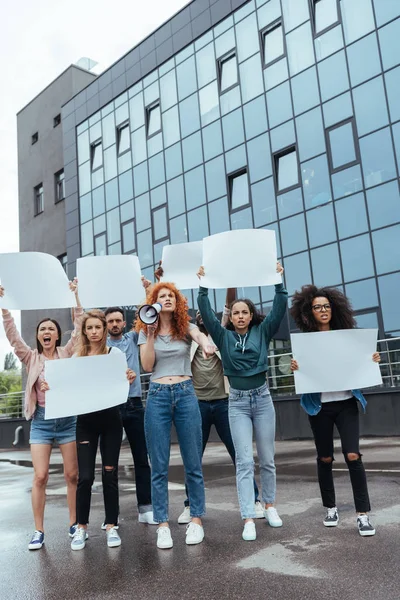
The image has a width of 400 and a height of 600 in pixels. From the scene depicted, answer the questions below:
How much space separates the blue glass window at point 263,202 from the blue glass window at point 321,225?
149 cm

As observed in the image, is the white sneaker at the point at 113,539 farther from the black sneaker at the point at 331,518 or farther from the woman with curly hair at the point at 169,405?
the black sneaker at the point at 331,518

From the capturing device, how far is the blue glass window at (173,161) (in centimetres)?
2197

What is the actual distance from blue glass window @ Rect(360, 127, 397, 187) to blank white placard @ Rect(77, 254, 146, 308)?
12838 millimetres

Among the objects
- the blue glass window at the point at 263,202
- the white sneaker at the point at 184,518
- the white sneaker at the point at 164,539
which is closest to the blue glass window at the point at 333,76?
the blue glass window at the point at 263,202

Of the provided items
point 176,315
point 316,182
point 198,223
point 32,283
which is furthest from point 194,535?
point 198,223

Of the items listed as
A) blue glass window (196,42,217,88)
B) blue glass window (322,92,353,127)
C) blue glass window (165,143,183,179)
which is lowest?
blue glass window (322,92,353,127)

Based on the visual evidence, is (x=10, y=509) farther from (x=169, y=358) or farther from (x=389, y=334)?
(x=389, y=334)

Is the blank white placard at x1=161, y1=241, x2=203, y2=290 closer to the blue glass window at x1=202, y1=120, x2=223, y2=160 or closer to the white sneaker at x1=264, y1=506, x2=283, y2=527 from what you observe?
the white sneaker at x1=264, y1=506, x2=283, y2=527

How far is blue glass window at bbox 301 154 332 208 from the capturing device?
17.1m

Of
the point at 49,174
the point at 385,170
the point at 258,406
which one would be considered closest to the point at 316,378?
the point at 258,406

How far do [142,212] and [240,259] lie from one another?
1955cm

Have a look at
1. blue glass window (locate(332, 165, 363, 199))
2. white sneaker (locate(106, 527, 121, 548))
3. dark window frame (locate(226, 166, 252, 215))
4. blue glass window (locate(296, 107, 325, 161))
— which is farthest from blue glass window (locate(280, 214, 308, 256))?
white sneaker (locate(106, 527, 121, 548))

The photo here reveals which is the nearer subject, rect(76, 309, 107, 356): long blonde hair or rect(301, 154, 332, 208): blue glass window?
rect(76, 309, 107, 356): long blonde hair

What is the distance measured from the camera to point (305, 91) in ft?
58.6
